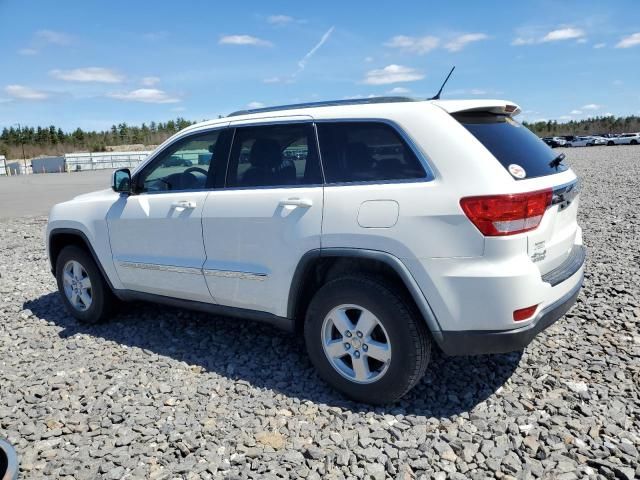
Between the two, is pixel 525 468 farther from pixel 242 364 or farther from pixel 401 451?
pixel 242 364

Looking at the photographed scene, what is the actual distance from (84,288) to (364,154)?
3192mm

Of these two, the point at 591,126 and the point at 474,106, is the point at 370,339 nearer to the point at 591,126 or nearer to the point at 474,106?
the point at 474,106

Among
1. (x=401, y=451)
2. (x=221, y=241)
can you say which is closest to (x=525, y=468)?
(x=401, y=451)

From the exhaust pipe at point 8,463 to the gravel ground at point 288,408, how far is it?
0.19 metres

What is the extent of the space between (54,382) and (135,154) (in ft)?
186

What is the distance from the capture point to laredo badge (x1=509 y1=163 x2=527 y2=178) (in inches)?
109

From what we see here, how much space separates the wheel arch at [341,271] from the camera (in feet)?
9.36

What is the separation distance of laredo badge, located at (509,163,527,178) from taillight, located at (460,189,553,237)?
0.47 feet

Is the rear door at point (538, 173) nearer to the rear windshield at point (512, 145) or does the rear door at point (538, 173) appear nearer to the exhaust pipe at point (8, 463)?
the rear windshield at point (512, 145)

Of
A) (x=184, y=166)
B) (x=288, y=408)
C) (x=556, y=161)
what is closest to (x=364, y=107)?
(x=556, y=161)

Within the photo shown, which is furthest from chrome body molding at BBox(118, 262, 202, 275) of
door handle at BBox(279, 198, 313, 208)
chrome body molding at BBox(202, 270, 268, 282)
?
door handle at BBox(279, 198, 313, 208)

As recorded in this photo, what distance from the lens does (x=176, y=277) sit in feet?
13.0

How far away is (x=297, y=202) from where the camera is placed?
10.5 ft

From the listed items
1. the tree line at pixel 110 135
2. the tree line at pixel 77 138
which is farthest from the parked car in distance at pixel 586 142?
the tree line at pixel 77 138
